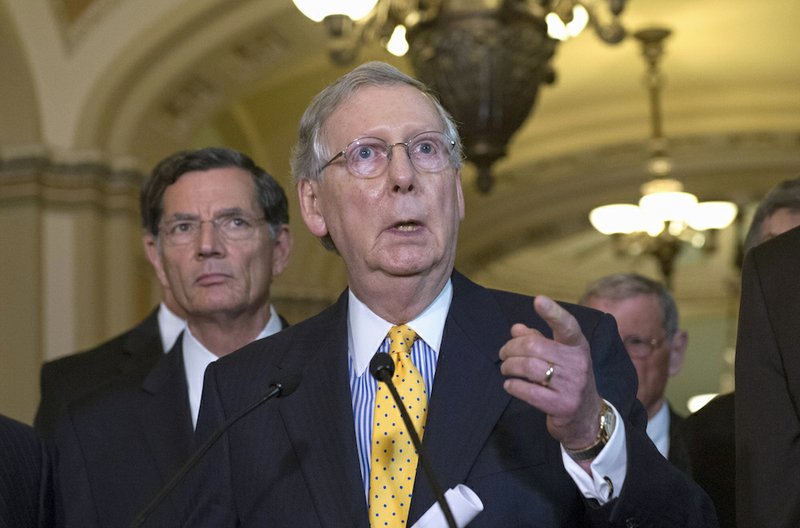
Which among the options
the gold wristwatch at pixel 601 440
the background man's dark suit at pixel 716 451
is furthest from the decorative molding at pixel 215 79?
the gold wristwatch at pixel 601 440

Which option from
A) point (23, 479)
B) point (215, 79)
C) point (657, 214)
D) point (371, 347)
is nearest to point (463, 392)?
point (371, 347)

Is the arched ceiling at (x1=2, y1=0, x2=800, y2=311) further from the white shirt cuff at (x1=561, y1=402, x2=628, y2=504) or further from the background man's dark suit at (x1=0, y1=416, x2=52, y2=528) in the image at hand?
the white shirt cuff at (x1=561, y1=402, x2=628, y2=504)

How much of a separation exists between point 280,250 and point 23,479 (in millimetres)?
1028

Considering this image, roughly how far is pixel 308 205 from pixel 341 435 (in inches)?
22.0

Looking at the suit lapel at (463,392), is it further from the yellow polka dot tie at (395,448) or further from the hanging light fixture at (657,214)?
the hanging light fixture at (657,214)

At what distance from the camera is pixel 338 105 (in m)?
2.62

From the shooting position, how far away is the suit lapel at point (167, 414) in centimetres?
336

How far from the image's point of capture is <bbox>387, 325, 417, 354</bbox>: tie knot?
8.17 ft

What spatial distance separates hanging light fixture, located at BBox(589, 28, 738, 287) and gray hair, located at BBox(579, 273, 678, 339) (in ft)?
26.2

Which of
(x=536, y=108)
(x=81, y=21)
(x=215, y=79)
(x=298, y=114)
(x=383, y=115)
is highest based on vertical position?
(x=536, y=108)

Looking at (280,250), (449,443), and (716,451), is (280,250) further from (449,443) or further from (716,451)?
(449,443)

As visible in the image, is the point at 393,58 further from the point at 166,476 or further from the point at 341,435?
the point at 341,435

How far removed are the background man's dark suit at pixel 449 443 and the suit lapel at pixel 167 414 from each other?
802 millimetres

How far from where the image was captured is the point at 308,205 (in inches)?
109
